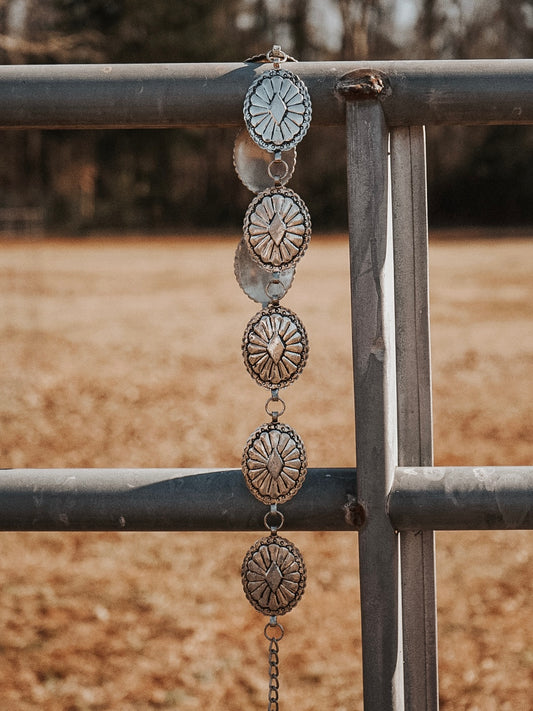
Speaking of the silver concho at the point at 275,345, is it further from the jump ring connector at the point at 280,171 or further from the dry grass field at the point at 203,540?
the dry grass field at the point at 203,540

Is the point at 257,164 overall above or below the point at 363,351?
above

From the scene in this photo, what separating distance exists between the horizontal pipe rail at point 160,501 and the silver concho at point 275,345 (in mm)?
123

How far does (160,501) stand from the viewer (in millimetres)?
1028

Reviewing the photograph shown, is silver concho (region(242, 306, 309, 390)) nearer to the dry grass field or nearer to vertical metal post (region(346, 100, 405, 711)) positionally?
vertical metal post (region(346, 100, 405, 711))

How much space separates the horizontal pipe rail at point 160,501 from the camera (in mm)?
1027

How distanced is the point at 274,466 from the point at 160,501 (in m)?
0.14

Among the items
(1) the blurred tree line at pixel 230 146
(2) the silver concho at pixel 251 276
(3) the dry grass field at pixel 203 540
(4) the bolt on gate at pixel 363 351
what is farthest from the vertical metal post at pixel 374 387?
(1) the blurred tree line at pixel 230 146

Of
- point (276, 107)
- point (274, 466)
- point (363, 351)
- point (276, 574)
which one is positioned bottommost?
A: point (276, 574)

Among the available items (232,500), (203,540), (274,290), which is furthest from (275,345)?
(203,540)

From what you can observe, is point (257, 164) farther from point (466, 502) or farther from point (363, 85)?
point (466, 502)

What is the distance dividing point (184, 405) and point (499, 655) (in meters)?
4.58

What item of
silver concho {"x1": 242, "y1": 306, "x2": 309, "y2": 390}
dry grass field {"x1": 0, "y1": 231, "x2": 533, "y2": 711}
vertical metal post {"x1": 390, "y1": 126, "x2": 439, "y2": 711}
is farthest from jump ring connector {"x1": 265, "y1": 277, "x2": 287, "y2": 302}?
dry grass field {"x1": 0, "y1": 231, "x2": 533, "y2": 711}

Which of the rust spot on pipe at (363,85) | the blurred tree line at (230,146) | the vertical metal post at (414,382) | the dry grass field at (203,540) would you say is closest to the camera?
the rust spot on pipe at (363,85)

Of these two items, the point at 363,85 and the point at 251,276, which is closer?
the point at 363,85
